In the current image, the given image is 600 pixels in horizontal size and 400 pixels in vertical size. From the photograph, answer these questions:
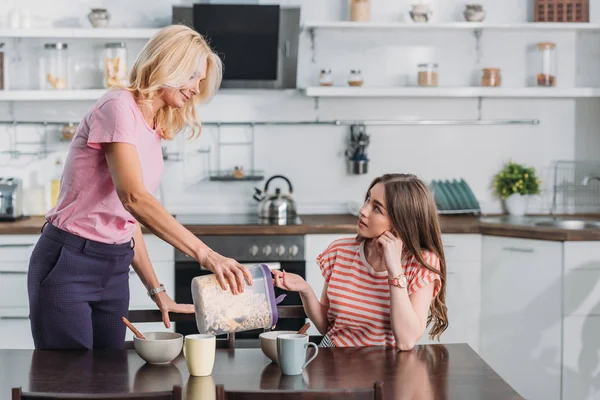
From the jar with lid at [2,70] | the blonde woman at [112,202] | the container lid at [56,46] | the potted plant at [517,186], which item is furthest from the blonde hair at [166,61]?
the potted plant at [517,186]

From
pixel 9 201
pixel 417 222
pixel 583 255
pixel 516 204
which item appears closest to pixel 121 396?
pixel 417 222

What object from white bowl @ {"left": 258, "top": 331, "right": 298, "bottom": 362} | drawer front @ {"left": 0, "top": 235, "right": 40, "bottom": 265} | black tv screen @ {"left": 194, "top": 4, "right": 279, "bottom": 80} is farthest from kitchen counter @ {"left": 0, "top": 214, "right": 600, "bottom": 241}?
white bowl @ {"left": 258, "top": 331, "right": 298, "bottom": 362}

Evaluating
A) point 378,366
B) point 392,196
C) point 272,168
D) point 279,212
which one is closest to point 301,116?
point 272,168

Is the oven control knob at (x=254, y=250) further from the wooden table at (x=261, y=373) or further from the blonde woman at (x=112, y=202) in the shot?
the wooden table at (x=261, y=373)

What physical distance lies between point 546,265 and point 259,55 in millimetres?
1696

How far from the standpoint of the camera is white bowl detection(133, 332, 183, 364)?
185 centimetres

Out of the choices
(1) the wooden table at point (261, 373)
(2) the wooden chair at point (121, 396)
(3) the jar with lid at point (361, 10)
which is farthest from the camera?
(3) the jar with lid at point (361, 10)

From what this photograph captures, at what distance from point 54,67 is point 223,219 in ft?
3.72

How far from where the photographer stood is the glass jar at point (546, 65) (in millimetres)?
4398

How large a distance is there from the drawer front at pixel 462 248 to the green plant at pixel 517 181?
0.63 meters

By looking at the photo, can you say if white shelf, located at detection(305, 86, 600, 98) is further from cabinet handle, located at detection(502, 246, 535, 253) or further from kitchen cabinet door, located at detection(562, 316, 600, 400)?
kitchen cabinet door, located at detection(562, 316, 600, 400)

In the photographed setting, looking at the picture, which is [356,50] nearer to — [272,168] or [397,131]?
[397,131]

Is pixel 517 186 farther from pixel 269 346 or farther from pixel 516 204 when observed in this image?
pixel 269 346

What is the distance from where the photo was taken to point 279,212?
4.06m
